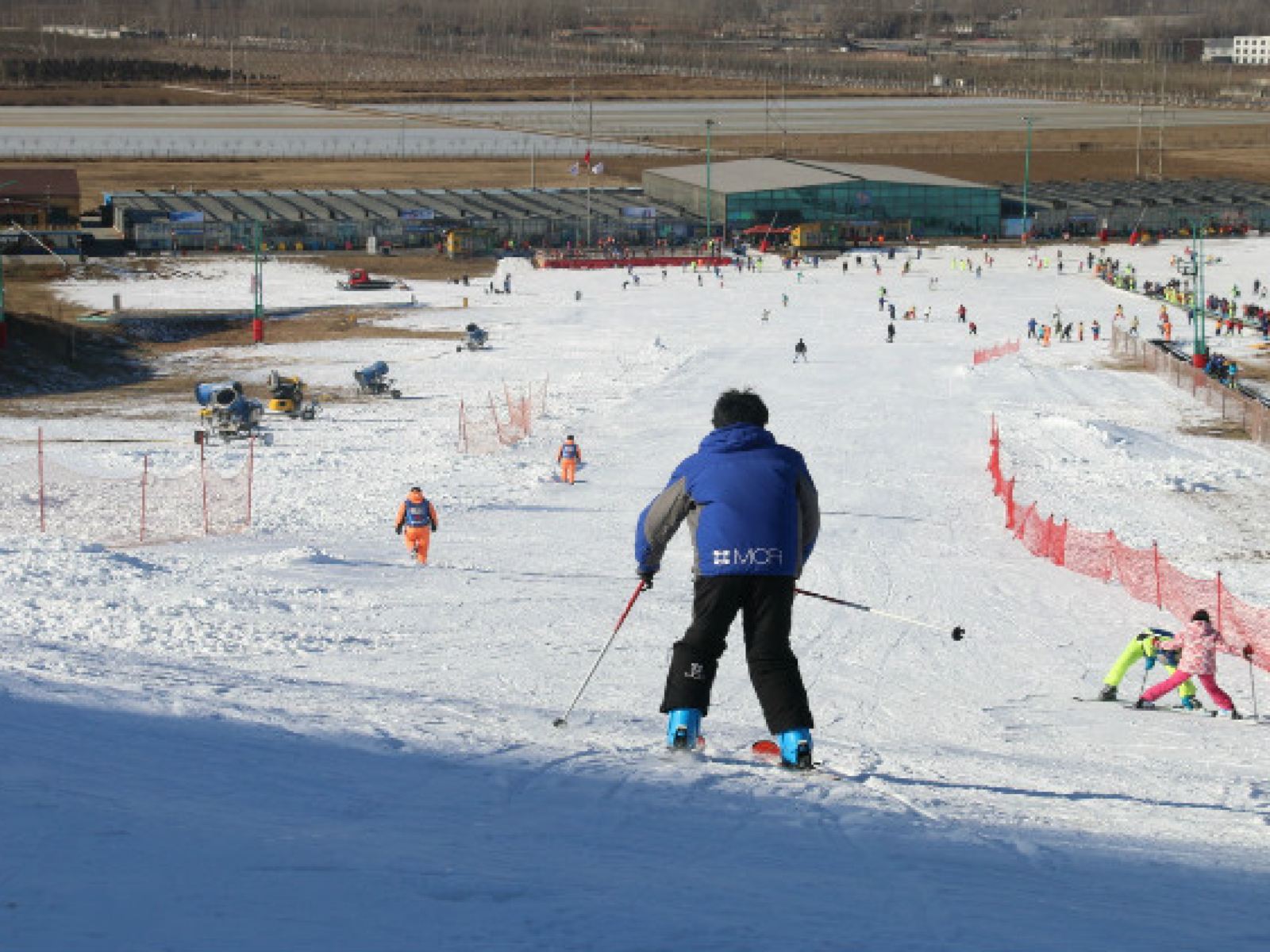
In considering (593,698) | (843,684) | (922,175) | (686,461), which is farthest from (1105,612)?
(922,175)

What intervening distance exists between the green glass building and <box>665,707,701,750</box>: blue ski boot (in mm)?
64165

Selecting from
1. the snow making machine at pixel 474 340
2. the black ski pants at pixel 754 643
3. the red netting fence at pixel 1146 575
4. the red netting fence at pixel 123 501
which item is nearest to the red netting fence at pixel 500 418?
the red netting fence at pixel 123 501

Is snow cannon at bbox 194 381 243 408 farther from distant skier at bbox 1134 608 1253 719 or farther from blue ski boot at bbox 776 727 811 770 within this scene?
blue ski boot at bbox 776 727 811 770

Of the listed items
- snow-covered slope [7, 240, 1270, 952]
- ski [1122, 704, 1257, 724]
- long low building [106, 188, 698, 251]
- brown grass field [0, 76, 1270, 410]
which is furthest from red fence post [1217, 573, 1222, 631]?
long low building [106, 188, 698, 251]

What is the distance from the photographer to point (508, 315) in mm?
48312

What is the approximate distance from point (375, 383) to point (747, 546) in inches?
1093

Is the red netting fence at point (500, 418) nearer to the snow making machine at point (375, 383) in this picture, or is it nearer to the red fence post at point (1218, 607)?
the snow making machine at point (375, 383)

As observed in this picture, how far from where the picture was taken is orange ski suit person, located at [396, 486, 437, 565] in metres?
14.6

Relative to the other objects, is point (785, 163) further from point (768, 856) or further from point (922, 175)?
point (768, 856)

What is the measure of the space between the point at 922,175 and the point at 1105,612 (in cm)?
6525

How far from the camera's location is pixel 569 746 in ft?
Answer: 23.7

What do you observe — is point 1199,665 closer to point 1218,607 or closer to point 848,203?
point 1218,607

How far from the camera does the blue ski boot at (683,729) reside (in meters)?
6.98

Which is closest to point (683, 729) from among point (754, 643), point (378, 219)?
point (754, 643)
